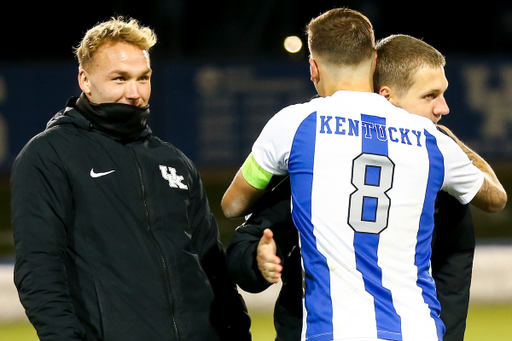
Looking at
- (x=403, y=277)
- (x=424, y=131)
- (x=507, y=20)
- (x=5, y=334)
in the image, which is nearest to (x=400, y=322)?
(x=403, y=277)

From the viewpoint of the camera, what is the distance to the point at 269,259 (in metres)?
2.28

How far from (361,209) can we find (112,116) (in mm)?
936

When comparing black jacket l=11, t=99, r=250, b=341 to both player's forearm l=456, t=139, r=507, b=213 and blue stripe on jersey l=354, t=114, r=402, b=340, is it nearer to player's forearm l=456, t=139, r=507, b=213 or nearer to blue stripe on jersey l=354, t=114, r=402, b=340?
blue stripe on jersey l=354, t=114, r=402, b=340

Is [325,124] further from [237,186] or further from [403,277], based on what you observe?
[403,277]

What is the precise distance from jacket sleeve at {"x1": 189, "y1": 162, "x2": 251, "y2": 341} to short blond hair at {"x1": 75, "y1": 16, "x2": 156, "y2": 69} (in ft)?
1.81

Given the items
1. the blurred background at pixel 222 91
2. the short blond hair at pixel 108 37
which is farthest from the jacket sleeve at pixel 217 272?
the blurred background at pixel 222 91

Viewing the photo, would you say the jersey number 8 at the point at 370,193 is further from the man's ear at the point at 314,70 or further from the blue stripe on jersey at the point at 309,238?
the man's ear at the point at 314,70

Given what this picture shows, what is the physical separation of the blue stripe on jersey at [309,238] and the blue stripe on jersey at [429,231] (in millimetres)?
321

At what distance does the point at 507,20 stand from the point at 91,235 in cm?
1786

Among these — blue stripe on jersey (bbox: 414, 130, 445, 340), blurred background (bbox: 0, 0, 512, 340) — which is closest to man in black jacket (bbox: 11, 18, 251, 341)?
blue stripe on jersey (bbox: 414, 130, 445, 340)

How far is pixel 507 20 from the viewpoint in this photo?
1839 cm

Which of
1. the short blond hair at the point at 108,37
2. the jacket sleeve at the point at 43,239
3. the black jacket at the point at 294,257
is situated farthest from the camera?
the short blond hair at the point at 108,37

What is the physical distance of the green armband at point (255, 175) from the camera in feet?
8.07

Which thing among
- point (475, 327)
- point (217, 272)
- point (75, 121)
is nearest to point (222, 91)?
point (475, 327)
